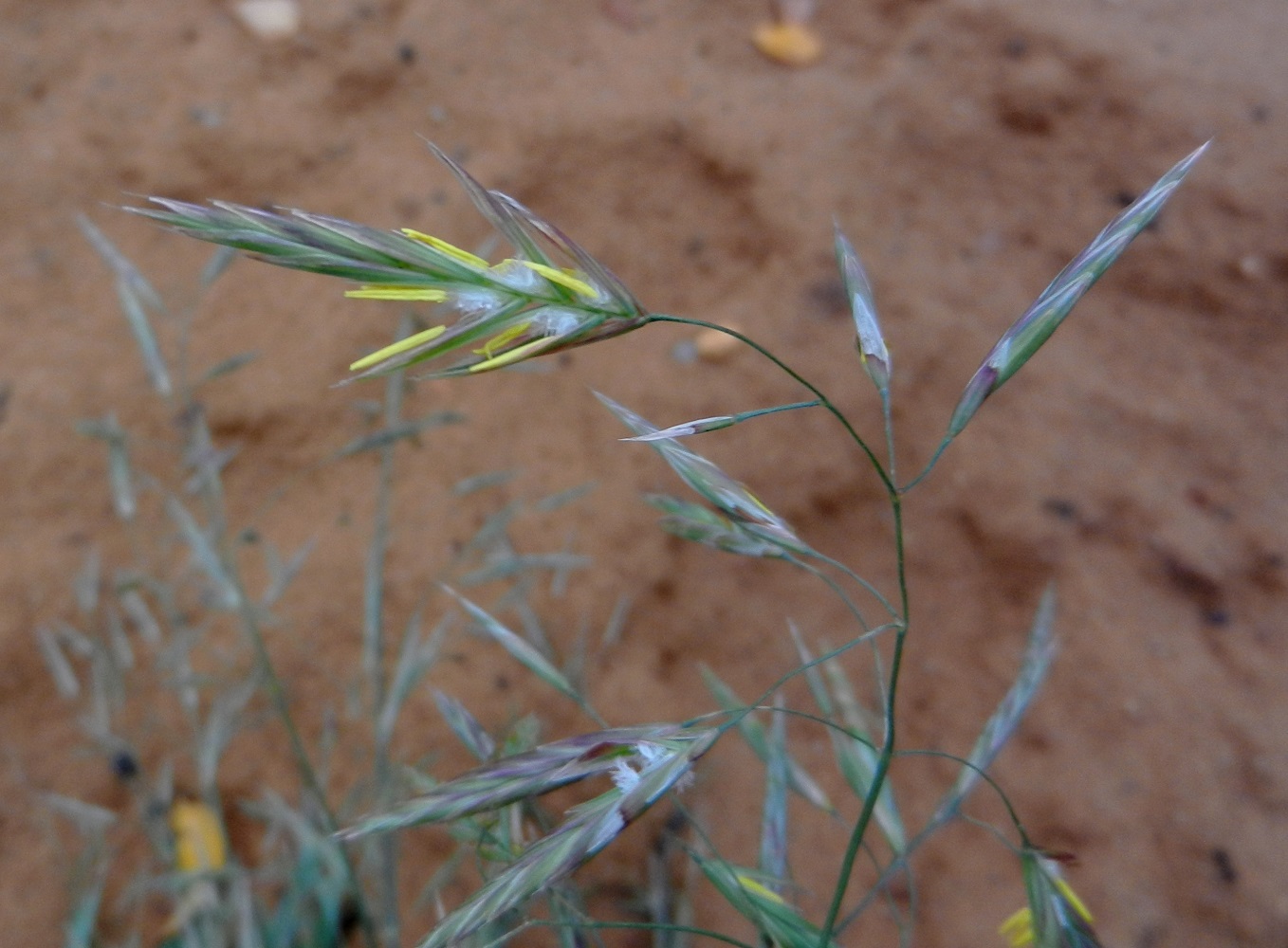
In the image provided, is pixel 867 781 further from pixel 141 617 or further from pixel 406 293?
pixel 141 617

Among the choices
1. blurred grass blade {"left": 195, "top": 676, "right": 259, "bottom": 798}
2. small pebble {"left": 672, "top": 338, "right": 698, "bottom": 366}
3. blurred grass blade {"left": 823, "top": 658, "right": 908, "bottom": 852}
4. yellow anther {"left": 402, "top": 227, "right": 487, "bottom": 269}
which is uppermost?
yellow anther {"left": 402, "top": 227, "right": 487, "bottom": 269}

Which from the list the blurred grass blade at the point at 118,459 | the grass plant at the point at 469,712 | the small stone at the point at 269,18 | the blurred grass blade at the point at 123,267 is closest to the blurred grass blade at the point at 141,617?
the grass plant at the point at 469,712

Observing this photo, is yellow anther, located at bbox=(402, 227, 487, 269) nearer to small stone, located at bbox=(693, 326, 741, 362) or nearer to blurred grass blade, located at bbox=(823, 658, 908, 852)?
blurred grass blade, located at bbox=(823, 658, 908, 852)

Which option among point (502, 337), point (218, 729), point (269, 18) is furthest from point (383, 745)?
point (269, 18)

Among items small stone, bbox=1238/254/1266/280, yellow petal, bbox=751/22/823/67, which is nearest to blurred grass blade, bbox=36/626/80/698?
yellow petal, bbox=751/22/823/67

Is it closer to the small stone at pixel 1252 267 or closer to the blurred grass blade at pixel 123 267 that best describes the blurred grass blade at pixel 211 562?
the blurred grass blade at pixel 123 267

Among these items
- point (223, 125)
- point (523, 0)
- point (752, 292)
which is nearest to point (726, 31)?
point (523, 0)
